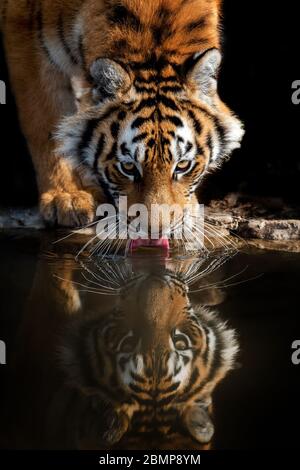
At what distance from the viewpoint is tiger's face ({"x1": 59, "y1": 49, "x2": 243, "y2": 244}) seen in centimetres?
280

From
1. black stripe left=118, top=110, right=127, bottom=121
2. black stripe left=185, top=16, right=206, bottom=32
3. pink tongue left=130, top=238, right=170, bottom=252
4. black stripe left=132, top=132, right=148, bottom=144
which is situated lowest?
pink tongue left=130, top=238, right=170, bottom=252

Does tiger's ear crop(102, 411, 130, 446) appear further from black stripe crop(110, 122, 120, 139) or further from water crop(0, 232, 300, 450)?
black stripe crop(110, 122, 120, 139)

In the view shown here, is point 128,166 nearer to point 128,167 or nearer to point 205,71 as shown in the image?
point 128,167

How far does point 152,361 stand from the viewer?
197 cm

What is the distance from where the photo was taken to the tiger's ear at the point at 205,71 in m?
2.79

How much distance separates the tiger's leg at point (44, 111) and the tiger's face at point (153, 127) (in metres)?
0.42

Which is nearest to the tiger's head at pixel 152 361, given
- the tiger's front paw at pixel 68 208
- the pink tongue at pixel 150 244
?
the pink tongue at pixel 150 244

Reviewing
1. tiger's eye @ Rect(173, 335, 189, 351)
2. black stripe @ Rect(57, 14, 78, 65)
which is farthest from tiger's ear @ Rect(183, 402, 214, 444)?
black stripe @ Rect(57, 14, 78, 65)

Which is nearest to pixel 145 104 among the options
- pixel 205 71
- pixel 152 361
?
pixel 205 71

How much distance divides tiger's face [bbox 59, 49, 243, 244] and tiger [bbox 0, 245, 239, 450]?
36 cm

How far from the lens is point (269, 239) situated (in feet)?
10.9
